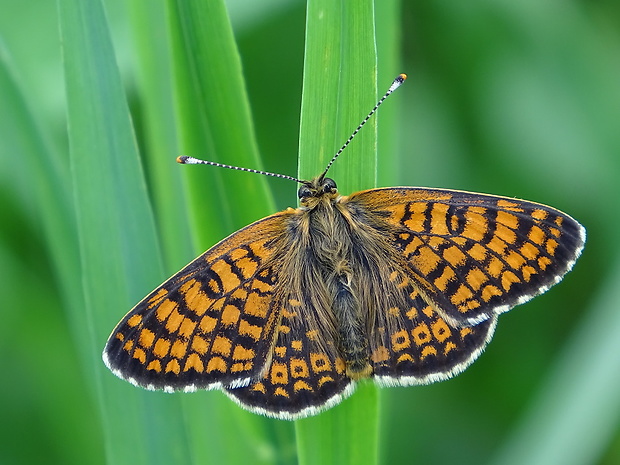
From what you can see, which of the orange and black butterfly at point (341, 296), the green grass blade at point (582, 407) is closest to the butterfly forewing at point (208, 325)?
the orange and black butterfly at point (341, 296)

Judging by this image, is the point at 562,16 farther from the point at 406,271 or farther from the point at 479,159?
the point at 406,271

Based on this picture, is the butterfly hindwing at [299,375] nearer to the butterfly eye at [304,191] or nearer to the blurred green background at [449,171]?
the butterfly eye at [304,191]

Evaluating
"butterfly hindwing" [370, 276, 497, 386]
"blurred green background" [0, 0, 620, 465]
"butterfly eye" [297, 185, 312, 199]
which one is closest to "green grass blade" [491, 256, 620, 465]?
"blurred green background" [0, 0, 620, 465]

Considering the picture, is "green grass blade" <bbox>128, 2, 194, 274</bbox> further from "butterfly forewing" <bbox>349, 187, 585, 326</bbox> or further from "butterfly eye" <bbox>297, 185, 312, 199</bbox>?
"butterfly forewing" <bbox>349, 187, 585, 326</bbox>

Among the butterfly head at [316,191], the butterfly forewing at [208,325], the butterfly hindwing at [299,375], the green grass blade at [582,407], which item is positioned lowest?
the green grass blade at [582,407]

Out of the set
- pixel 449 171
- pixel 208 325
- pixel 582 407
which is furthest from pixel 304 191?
pixel 449 171

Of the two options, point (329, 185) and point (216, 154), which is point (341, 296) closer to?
point (329, 185)

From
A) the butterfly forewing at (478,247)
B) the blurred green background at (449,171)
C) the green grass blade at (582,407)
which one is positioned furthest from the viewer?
the blurred green background at (449,171)

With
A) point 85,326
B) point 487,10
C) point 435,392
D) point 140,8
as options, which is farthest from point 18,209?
point 487,10
